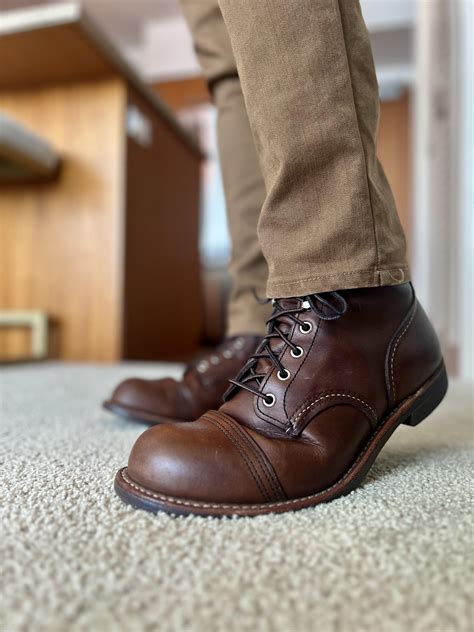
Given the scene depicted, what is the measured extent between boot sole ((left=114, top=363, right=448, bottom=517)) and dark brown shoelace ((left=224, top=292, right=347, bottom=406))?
8cm

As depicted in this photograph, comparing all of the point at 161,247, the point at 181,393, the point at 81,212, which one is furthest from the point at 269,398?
the point at 161,247

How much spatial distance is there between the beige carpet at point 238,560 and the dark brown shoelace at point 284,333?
10cm

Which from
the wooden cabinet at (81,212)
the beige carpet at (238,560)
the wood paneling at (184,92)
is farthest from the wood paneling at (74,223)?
the wood paneling at (184,92)

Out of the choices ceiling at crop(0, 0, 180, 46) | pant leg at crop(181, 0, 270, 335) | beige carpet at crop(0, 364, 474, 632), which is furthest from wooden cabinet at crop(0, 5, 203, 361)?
ceiling at crop(0, 0, 180, 46)

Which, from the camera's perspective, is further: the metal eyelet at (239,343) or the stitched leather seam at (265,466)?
the metal eyelet at (239,343)

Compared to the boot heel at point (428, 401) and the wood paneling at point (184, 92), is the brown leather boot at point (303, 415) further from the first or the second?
the wood paneling at point (184, 92)

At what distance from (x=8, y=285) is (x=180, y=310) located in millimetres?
692

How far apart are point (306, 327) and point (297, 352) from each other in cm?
2

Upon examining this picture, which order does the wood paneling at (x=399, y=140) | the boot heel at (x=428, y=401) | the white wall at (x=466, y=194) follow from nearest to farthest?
the boot heel at (x=428, y=401) → the white wall at (x=466, y=194) → the wood paneling at (x=399, y=140)

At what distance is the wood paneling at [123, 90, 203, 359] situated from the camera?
173cm

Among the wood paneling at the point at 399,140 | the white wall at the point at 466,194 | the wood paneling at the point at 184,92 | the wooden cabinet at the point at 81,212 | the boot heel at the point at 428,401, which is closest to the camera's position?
the boot heel at the point at 428,401

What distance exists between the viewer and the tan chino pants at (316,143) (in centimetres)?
38

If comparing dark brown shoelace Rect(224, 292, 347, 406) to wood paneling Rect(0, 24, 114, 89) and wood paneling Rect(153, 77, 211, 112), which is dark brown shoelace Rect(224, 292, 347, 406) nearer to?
wood paneling Rect(0, 24, 114, 89)

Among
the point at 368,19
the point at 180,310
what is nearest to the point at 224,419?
the point at 180,310
